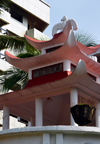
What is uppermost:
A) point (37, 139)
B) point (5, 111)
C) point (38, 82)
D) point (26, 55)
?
point (26, 55)

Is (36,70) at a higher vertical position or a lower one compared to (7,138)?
higher

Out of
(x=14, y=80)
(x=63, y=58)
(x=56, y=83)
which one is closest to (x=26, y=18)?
(x=14, y=80)

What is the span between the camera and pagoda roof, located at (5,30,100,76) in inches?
720

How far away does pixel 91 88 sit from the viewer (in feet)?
58.1

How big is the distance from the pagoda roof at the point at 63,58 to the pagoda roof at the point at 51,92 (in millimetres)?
1895

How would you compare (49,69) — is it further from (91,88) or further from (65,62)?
(91,88)

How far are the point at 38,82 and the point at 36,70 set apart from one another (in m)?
0.85

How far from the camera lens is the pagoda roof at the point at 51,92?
16641mm

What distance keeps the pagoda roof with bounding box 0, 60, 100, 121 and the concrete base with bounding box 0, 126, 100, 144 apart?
13.0 ft

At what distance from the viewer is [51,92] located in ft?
59.4

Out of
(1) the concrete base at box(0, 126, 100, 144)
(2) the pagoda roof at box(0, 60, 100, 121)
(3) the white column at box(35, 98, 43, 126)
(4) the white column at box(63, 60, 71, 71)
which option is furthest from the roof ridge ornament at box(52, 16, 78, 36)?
(1) the concrete base at box(0, 126, 100, 144)

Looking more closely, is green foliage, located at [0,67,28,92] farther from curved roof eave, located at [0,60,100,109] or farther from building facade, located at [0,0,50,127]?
building facade, located at [0,0,50,127]

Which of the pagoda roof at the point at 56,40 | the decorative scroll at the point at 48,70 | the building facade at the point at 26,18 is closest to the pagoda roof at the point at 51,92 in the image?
the decorative scroll at the point at 48,70

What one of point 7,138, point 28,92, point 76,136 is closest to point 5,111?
point 28,92
